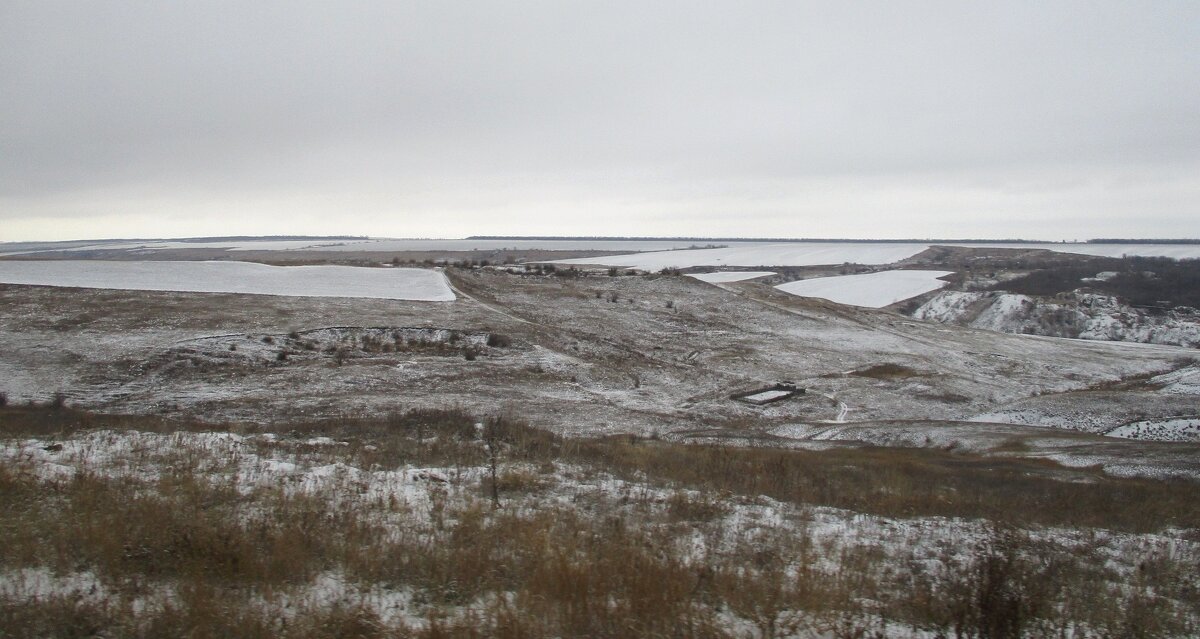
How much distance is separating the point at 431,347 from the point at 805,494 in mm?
22398

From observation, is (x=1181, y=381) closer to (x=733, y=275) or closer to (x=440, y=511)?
(x=440, y=511)

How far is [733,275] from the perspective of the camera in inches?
3664

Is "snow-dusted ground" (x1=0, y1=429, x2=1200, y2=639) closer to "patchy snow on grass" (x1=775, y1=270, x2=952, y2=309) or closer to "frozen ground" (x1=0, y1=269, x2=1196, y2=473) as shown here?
"frozen ground" (x1=0, y1=269, x2=1196, y2=473)

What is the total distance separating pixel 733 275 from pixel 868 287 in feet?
60.1

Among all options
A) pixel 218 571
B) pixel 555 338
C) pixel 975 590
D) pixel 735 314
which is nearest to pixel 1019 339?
pixel 735 314

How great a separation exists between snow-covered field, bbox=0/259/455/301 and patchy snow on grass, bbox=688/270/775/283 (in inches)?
1765

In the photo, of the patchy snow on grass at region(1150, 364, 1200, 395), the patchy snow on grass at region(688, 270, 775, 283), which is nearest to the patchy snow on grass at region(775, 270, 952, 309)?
the patchy snow on grass at region(688, 270, 775, 283)

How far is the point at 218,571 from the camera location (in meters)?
5.40

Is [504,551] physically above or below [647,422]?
above

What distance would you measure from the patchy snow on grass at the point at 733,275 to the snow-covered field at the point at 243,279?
44821 mm

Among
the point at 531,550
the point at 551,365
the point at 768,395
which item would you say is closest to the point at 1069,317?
the point at 768,395

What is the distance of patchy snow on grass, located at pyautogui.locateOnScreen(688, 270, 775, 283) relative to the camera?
8562 centimetres

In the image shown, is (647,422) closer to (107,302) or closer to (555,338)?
(555,338)

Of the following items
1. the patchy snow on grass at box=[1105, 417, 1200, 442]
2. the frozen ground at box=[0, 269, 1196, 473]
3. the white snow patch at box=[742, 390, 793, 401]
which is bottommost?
the patchy snow on grass at box=[1105, 417, 1200, 442]
